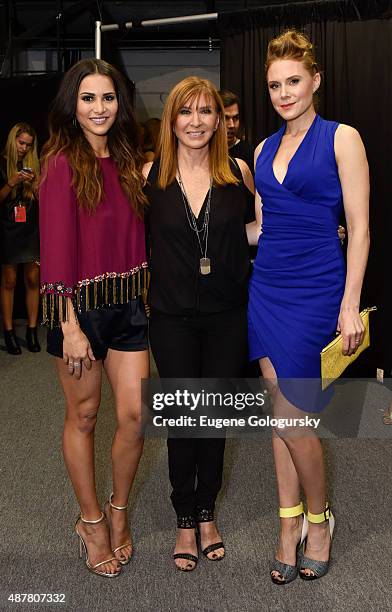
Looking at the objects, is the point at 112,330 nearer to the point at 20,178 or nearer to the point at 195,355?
the point at 195,355

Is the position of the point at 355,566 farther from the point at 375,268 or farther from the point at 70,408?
the point at 375,268

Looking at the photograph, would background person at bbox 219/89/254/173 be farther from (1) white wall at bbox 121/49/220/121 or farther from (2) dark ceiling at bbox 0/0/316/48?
(1) white wall at bbox 121/49/220/121

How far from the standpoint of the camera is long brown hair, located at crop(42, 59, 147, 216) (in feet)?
6.27

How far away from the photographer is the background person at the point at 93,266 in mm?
1906

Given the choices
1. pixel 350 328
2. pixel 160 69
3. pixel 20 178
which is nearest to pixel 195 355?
pixel 350 328

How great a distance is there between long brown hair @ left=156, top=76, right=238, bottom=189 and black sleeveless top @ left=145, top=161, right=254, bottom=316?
3 cm

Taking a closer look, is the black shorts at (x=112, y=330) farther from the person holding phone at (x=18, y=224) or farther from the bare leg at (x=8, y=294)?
the bare leg at (x=8, y=294)

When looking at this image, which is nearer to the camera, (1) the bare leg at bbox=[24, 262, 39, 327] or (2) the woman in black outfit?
(2) the woman in black outfit

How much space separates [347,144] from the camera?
189 centimetres

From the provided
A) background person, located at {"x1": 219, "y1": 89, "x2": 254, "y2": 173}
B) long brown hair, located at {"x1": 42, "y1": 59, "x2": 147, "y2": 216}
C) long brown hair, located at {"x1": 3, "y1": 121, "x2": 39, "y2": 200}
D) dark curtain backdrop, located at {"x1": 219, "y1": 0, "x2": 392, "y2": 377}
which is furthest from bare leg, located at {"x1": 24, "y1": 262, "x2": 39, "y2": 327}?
long brown hair, located at {"x1": 42, "y1": 59, "x2": 147, "y2": 216}

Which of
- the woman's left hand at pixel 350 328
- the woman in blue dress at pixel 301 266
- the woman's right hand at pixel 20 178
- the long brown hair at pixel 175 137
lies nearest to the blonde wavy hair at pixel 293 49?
the woman in blue dress at pixel 301 266

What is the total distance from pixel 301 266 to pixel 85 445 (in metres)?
0.83

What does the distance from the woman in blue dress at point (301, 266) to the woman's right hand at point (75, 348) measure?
504mm

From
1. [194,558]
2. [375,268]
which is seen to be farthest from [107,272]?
[375,268]
